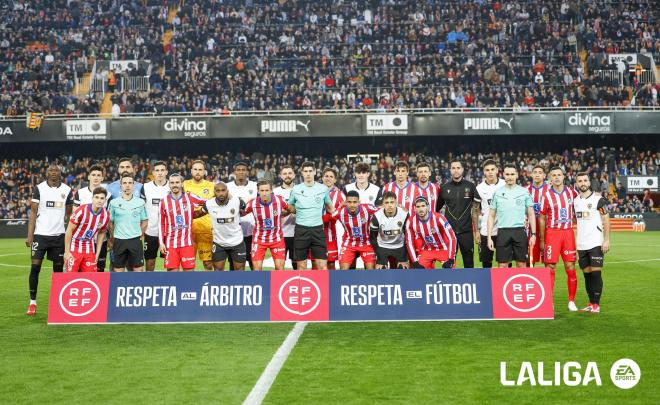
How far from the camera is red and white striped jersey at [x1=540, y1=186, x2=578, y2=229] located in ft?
34.0

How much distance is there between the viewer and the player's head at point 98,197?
1015 cm

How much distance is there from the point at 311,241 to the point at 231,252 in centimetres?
118

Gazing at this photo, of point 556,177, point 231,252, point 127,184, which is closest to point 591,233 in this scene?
point 556,177

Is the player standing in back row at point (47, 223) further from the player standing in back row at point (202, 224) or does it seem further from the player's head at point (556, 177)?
the player's head at point (556, 177)

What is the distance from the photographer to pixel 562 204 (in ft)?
34.0

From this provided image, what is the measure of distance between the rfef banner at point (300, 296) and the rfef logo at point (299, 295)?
0.5 inches

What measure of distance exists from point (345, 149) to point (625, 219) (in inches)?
531

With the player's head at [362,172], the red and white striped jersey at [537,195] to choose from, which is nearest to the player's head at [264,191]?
the player's head at [362,172]

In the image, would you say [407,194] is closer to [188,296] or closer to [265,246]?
[265,246]

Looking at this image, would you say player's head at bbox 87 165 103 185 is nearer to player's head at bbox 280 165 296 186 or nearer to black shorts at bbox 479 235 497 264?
player's head at bbox 280 165 296 186

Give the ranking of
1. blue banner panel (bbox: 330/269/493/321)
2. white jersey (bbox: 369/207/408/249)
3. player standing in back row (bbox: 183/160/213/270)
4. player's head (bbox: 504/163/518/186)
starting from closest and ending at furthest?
blue banner panel (bbox: 330/269/493/321) → player's head (bbox: 504/163/518/186) → white jersey (bbox: 369/207/408/249) → player standing in back row (bbox: 183/160/213/270)

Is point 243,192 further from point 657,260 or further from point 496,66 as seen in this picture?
point 496,66

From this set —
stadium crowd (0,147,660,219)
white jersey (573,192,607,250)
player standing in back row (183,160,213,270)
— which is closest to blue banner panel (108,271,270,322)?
player standing in back row (183,160,213,270)

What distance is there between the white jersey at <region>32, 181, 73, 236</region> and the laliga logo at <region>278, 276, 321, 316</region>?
3.66m
